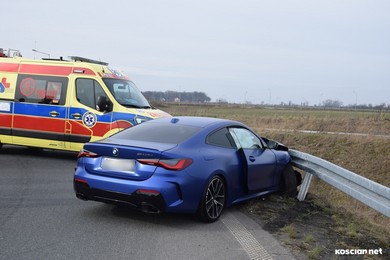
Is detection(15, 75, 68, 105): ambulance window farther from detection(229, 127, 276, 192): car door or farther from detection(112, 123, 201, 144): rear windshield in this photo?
detection(229, 127, 276, 192): car door

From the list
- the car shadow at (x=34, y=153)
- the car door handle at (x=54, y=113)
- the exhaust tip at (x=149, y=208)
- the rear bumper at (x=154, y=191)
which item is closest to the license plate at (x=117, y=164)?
the rear bumper at (x=154, y=191)

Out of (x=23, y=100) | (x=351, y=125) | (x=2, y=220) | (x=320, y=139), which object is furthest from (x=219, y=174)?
(x=351, y=125)

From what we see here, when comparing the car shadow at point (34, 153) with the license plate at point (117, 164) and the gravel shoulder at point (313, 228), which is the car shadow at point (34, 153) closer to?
the license plate at point (117, 164)

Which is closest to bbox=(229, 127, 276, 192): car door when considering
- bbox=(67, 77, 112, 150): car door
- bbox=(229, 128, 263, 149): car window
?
bbox=(229, 128, 263, 149): car window

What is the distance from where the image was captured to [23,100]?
11609 mm

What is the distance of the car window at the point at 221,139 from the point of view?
6551 mm

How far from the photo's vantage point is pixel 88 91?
11258 millimetres

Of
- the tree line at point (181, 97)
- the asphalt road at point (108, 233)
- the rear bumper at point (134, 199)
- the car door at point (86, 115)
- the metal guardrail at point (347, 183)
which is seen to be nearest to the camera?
the asphalt road at point (108, 233)

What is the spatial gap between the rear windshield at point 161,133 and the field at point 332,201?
1647 millimetres

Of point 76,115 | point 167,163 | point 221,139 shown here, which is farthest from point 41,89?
point 167,163

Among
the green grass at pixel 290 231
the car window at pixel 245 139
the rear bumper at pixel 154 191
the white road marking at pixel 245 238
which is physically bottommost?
the white road marking at pixel 245 238

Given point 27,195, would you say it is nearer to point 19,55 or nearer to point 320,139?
point 19,55

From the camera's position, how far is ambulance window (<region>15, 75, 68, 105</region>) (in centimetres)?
1135

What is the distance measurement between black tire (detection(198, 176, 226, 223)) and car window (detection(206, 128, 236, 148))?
57 centimetres
